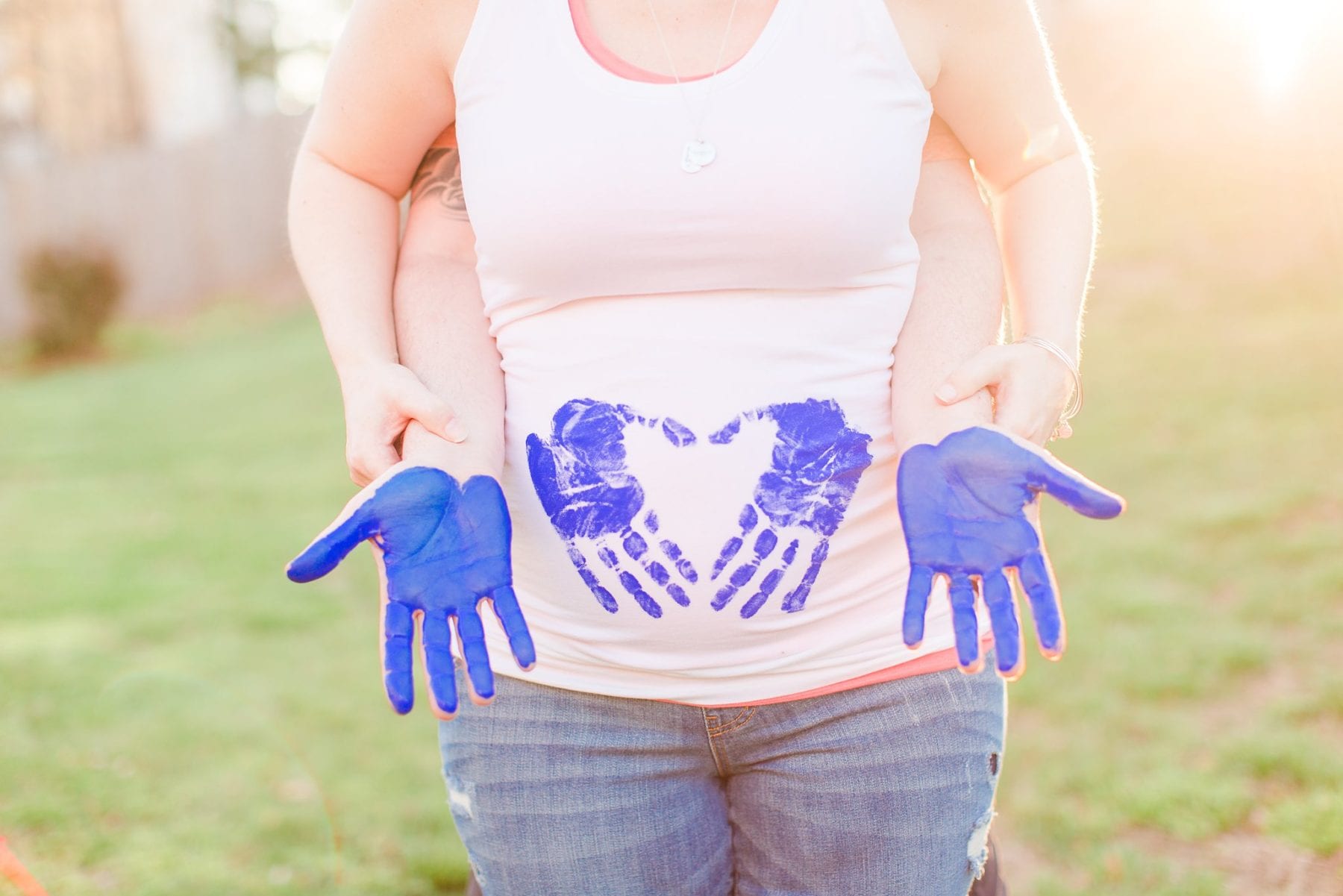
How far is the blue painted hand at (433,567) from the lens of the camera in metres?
1.12

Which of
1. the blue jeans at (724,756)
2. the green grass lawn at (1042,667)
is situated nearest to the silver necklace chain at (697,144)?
the blue jeans at (724,756)

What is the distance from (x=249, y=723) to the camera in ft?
12.2

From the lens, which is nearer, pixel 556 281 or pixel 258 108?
pixel 556 281

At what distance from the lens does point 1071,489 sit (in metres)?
1.10

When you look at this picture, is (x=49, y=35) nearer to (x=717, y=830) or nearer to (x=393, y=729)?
(x=393, y=729)

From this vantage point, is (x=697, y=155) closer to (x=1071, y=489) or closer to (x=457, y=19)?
(x=457, y=19)

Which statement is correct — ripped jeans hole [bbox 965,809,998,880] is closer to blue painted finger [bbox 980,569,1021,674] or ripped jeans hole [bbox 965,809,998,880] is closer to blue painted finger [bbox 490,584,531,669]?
blue painted finger [bbox 980,569,1021,674]

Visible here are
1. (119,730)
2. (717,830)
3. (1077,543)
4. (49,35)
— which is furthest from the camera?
(49,35)

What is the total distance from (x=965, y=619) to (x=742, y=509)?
25cm

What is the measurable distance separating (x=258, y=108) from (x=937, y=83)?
21.4 meters

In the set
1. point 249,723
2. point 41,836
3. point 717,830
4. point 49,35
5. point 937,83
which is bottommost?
point 49,35

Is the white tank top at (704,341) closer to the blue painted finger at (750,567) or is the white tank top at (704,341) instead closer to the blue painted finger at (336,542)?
the blue painted finger at (750,567)

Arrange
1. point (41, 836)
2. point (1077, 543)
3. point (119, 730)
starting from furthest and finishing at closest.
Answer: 1. point (1077, 543)
2. point (119, 730)
3. point (41, 836)

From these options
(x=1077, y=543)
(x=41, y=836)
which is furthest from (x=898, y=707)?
(x=1077, y=543)
